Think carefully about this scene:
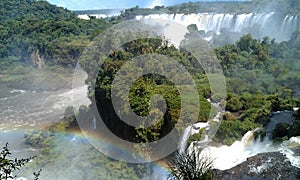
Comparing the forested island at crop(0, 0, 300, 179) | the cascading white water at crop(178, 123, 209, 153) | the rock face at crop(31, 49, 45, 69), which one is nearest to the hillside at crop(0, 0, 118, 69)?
the rock face at crop(31, 49, 45, 69)

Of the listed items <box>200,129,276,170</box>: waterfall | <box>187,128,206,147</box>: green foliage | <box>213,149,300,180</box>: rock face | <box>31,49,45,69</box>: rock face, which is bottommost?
<box>213,149,300,180</box>: rock face

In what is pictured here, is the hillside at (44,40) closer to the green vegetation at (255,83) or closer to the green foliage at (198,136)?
the green vegetation at (255,83)

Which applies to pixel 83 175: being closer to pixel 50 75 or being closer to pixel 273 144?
pixel 273 144

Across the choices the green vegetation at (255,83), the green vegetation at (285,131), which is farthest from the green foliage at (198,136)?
the green vegetation at (285,131)

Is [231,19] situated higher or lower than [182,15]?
lower

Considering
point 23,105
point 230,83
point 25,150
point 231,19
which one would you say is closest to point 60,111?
point 23,105

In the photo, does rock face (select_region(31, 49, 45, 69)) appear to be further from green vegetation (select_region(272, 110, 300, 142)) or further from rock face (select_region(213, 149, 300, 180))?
rock face (select_region(213, 149, 300, 180))
